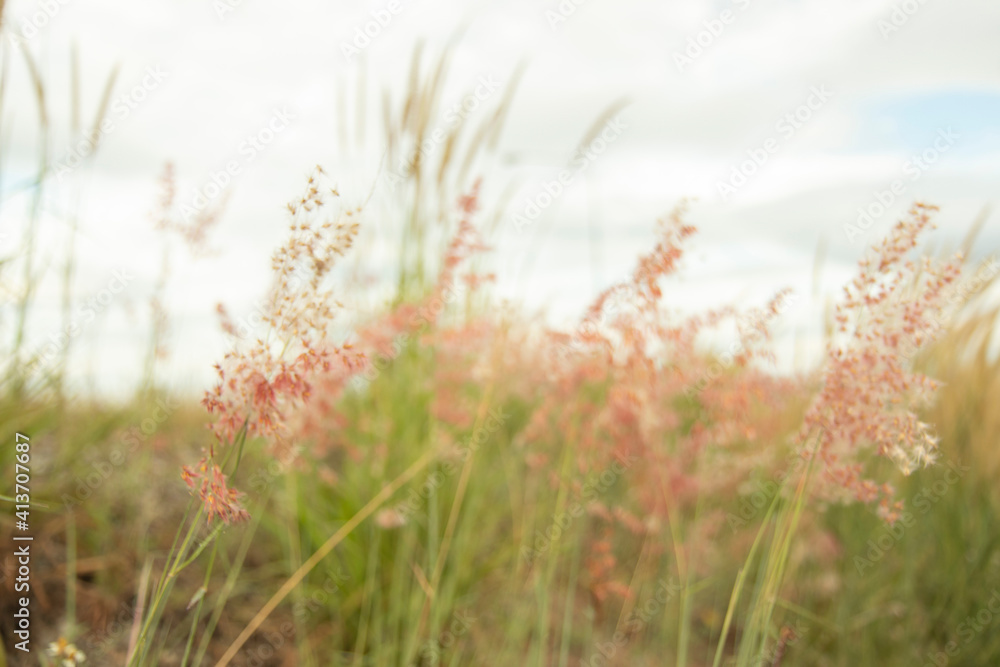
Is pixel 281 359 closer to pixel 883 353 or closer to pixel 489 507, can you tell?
pixel 883 353

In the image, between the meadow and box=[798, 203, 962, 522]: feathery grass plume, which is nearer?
box=[798, 203, 962, 522]: feathery grass plume

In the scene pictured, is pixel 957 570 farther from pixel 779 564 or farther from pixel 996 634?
Result: pixel 779 564

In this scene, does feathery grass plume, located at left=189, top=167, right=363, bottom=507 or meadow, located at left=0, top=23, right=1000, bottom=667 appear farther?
meadow, located at left=0, top=23, right=1000, bottom=667

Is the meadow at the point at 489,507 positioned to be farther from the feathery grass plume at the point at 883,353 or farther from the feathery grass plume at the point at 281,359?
the feathery grass plume at the point at 281,359

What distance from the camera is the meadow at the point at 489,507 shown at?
2666mm

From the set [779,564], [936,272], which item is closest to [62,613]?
[779,564]

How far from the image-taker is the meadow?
2.67 m

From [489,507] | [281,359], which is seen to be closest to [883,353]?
[281,359]

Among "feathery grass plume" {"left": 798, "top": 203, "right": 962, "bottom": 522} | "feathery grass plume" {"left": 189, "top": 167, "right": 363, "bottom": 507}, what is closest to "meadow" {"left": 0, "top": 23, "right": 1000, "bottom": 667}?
"feathery grass plume" {"left": 798, "top": 203, "right": 962, "bottom": 522}

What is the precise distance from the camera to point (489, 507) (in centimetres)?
408

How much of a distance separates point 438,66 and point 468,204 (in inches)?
46.2

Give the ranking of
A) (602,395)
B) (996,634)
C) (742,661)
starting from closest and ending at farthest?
(742,661)
(602,395)
(996,634)

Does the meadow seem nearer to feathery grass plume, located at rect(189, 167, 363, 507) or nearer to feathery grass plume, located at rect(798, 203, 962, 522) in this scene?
feathery grass plume, located at rect(798, 203, 962, 522)

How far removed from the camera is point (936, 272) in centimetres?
168
